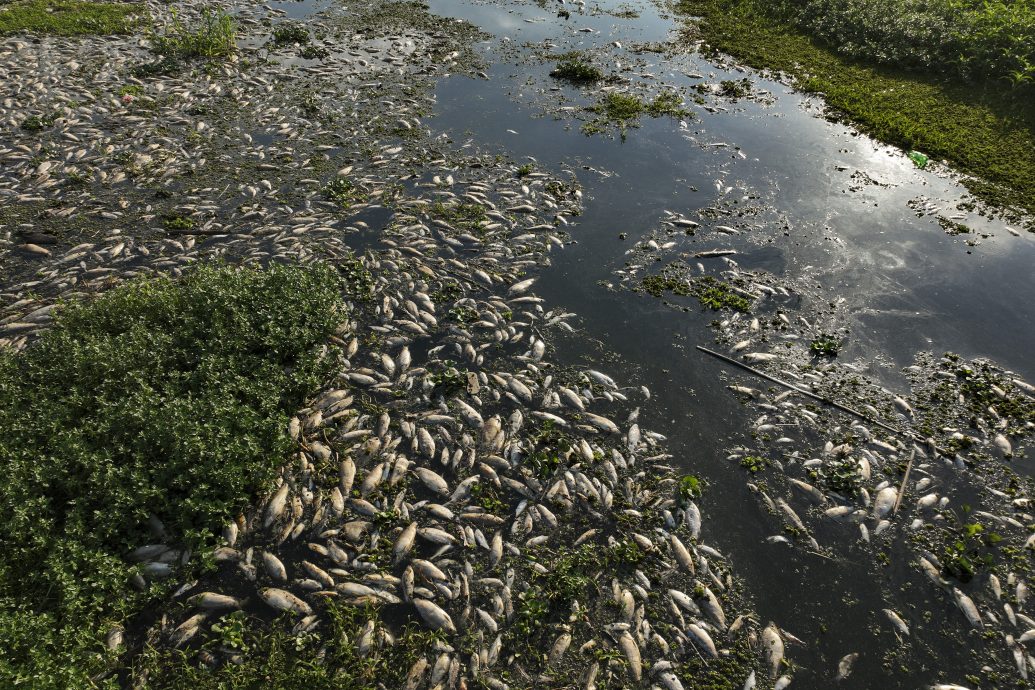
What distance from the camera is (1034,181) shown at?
41.4ft

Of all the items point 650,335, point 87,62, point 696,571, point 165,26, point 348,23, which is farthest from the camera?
point 348,23

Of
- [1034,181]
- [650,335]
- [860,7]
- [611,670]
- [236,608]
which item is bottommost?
[236,608]

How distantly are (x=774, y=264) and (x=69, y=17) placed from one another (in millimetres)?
22850

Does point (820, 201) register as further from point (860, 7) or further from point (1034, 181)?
point (860, 7)

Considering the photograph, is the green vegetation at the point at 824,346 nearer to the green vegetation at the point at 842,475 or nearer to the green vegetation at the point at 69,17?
the green vegetation at the point at 842,475

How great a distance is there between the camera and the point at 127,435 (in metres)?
6.39

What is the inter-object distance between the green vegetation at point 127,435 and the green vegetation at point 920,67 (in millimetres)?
14877

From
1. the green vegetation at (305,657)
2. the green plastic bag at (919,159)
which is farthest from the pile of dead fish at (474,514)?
the green plastic bag at (919,159)

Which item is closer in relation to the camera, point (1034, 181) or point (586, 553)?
point (586, 553)

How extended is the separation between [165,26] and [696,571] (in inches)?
873

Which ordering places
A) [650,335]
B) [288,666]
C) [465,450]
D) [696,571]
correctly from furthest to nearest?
[650,335] < [465,450] < [696,571] < [288,666]

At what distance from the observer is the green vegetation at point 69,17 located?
57.7 ft

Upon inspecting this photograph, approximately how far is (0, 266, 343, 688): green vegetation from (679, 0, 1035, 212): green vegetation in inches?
586

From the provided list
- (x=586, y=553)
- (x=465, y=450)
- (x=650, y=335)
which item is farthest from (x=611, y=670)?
(x=650, y=335)
